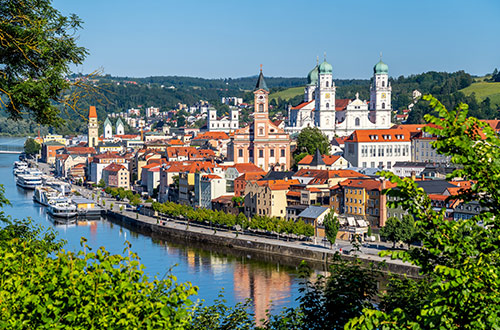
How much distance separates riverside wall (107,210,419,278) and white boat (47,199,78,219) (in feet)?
12.9

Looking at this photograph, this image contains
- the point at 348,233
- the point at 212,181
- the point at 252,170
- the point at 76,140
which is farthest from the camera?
the point at 76,140

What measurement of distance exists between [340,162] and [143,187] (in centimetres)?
1270

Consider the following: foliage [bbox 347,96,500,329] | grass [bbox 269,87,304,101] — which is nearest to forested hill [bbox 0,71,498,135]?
grass [bbox 269,87,304,101]

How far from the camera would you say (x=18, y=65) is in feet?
18.0

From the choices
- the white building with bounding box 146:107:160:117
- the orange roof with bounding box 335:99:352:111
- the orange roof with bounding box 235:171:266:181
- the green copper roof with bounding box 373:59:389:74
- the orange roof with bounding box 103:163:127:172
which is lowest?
the orange roof with bounding box 103:163:127:172

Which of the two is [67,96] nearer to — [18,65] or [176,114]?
[18,65]

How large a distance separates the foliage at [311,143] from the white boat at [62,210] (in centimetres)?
1452

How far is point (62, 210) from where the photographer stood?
1417 inches

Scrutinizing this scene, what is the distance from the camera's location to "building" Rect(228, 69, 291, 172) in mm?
43281

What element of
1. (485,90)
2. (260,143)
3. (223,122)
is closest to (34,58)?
(260,143)

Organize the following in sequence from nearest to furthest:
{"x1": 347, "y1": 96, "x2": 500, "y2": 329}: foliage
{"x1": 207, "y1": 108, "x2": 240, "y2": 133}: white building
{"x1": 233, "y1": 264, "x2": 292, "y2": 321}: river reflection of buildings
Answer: {"x1": 347, "y1": 96, "x2": 500, "y2": 329}: foliage → {"x1": 233, "y1": 264, "x2": 292, "y2": 321}: river reflection of buildings → {"x1": 207, "y1": 108, "x2": 240, "y2": 133}: white building

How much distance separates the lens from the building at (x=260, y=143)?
142 ft

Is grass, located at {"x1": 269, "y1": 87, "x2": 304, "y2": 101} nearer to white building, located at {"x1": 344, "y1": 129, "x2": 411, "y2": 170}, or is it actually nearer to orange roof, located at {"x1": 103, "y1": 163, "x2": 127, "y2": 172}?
orange roof, located at {"x1": 103, "y1": 163, "x2": 127, "y2": 172}

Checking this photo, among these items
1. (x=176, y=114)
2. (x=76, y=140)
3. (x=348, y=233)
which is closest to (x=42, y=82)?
(x=348, y=233)
